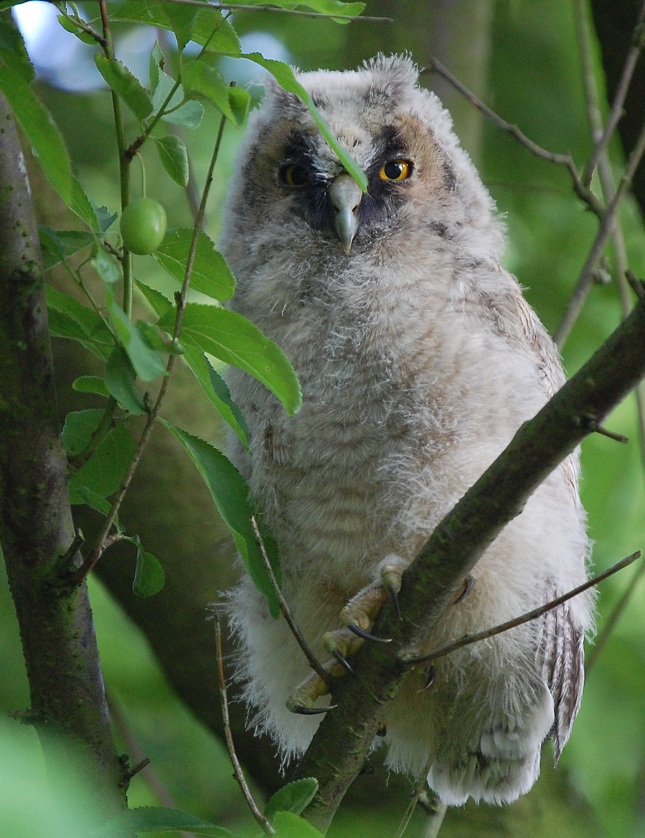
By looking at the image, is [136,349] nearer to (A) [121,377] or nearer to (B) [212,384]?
(A) [121,377]

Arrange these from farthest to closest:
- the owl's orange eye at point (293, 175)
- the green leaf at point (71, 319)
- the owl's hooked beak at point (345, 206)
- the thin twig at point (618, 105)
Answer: the thin twig at point (618, 105) < the owl's orange eye at point (293, 175) < the owl's hooked beak at point (345, 206) < the green leaf at point (71, 319)

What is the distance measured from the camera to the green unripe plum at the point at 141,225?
1.17 m

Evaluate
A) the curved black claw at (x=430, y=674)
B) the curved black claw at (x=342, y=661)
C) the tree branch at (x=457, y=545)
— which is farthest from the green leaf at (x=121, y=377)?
the curved black claw at (x=430, y=674)

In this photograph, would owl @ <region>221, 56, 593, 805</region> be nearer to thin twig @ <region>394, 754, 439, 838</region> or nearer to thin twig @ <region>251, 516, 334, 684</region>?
thin twig @ <region>394, 754, 439, 838</region>

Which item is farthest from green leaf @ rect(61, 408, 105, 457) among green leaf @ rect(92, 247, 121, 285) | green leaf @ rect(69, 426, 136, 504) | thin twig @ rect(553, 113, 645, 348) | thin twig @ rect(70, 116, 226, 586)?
thin twig @ rect(553, 113, 645, 348)

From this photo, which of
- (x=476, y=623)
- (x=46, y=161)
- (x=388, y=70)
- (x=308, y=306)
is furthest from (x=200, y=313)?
(x=388, y=70)

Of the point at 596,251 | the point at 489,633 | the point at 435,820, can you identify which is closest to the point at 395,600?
the point at 489,633

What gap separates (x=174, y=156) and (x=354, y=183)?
2.61 feet

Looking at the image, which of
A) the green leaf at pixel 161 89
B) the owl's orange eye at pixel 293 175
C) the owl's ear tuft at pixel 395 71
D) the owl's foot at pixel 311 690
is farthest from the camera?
the owl's ear tuft at pixel 395 71

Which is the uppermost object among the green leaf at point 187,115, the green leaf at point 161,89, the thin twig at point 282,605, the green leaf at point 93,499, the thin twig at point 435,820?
the green leaf at point 161,89

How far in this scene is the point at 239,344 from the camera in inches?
51.9

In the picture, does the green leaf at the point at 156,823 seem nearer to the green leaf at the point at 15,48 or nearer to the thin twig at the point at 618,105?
the green leaf at the point at 15,48

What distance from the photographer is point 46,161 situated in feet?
3.72

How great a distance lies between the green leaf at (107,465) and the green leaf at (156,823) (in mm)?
483
